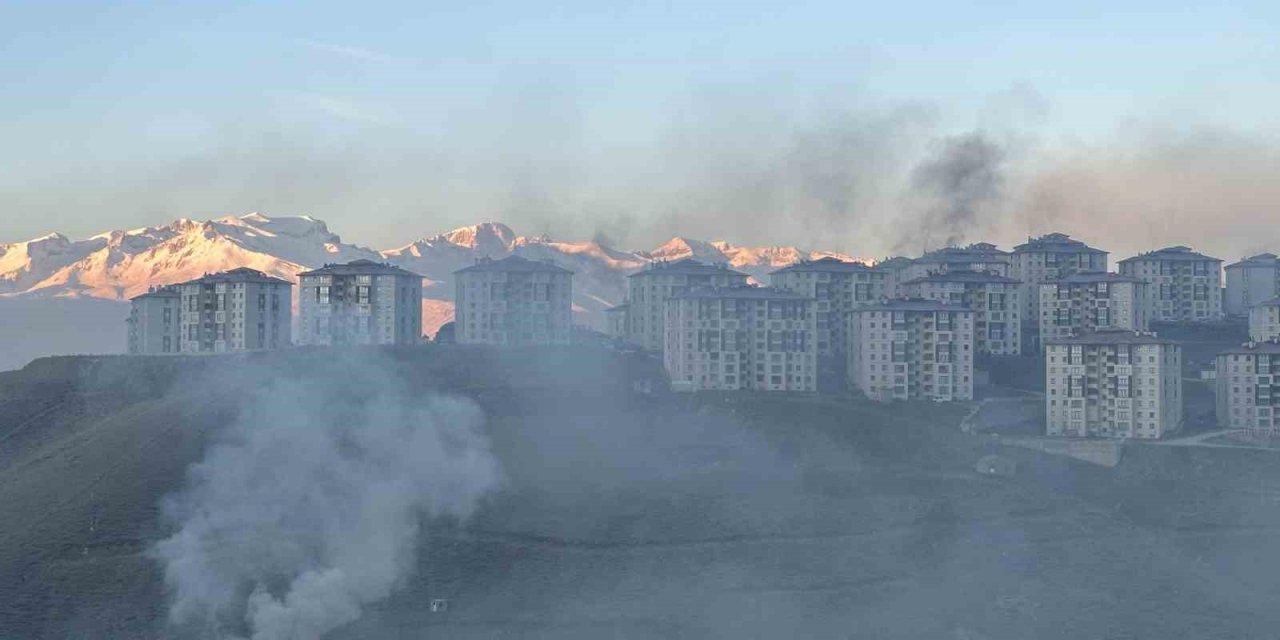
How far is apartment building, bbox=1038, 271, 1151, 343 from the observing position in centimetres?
→ 16425

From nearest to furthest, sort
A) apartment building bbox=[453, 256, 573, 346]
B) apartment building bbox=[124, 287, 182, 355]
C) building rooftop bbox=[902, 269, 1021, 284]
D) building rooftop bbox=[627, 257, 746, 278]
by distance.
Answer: apartment building bbox=[124, 287, 182, 355]
building rooftop bbox=[902, 269, 1021, 284]
apartment building bbox=[453, 256, 573, 346]
building rooftop bbox=[627, 257, 746, 278]

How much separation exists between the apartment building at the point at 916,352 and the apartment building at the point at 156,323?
65864 millimetres

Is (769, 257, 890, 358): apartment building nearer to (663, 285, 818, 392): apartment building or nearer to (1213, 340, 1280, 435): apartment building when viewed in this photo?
(663, 285, 818, 392): apartment building

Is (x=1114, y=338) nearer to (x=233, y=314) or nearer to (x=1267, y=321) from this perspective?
(x=1267, y=321)

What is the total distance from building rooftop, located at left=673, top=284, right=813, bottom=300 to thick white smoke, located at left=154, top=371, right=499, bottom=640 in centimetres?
2755

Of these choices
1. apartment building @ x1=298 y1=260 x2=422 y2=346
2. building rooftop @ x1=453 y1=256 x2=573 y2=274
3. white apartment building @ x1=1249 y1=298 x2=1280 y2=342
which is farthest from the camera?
building rooftop @ x1=453 y1=256 x2=573 y2=274

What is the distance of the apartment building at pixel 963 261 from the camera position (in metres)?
174

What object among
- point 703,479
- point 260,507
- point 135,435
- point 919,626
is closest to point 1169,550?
point 919,626

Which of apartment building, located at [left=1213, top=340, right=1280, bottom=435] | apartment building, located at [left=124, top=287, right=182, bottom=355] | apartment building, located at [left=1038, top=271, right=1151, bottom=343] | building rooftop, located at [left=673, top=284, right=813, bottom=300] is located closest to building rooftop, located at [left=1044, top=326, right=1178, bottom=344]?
apartment building, located at [left=1213, top=340, right=1280, bottom=435]

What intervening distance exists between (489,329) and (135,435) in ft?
177

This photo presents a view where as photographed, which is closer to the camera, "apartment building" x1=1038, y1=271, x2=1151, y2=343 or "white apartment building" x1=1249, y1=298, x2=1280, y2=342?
"white apartment building" x1=1249, y1=298, x2=1280, y2=342

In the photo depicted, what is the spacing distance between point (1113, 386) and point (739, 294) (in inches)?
1333

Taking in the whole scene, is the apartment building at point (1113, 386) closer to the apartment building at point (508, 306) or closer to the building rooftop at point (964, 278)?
the building rooftop at point (964, 278)

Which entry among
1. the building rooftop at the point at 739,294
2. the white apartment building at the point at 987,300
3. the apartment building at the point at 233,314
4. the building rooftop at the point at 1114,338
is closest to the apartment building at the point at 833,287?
the white apartment building at the point at 987,300
